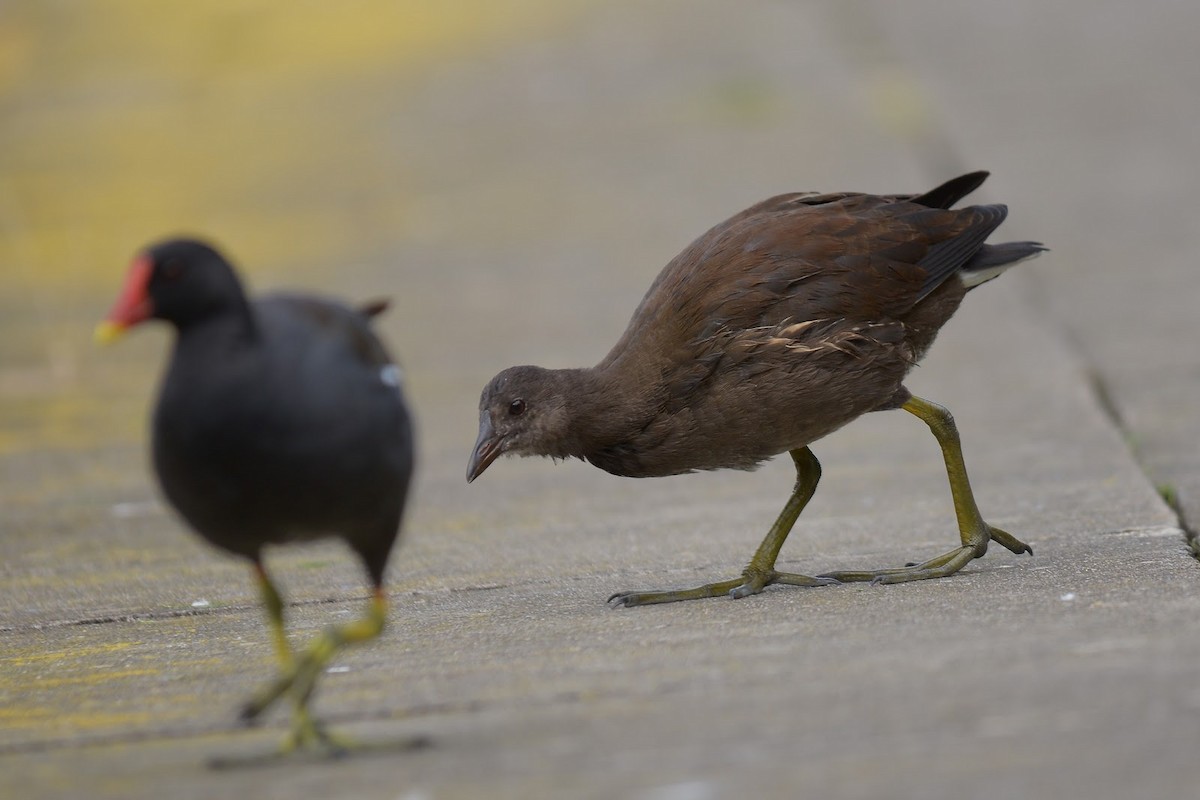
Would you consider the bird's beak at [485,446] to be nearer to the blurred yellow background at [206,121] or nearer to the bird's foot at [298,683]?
the bird's foot at [298,683]

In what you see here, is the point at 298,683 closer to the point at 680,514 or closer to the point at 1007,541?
the point at 1007,541

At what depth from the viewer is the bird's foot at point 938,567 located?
5.69 meters

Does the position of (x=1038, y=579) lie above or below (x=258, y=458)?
below

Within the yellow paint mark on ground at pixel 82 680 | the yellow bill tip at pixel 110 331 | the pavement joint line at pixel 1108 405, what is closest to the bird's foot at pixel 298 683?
the yellow bill tip at pixel 110 331

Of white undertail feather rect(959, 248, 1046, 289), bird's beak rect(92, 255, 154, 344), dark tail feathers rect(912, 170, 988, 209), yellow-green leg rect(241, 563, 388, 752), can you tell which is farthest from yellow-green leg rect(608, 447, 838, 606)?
bird's beak rect(92, 255, 154, 344)

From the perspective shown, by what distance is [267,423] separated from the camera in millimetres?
4000

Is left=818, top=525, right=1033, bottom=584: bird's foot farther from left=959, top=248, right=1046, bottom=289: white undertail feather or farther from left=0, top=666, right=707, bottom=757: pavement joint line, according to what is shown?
left=0, top=666, right=707, bottom=757: pavement joint line

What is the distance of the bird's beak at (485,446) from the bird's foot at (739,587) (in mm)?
607

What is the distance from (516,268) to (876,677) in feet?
23.6

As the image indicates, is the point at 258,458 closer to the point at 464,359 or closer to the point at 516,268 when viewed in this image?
the point at 464,359

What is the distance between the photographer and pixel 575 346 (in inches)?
380

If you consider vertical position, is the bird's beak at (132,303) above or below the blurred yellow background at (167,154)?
above


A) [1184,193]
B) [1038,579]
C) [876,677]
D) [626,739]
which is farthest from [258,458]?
[1184,193]

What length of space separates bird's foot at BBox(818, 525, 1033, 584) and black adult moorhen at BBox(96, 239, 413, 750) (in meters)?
1.96
